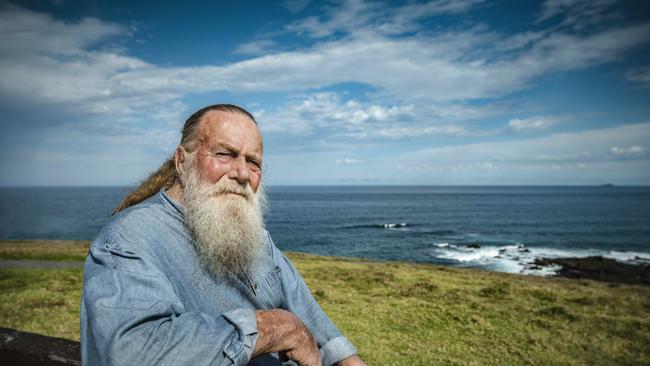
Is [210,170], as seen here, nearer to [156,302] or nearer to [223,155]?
[223,155]

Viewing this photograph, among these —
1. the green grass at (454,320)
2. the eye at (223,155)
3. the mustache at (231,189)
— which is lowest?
the green grass at (454,320)

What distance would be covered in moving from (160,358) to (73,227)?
77691 mm

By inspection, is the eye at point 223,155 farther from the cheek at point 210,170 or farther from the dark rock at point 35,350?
the dark rock at point 35,350

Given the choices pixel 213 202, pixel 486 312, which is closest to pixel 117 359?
pixel 213 202

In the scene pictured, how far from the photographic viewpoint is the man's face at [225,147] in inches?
82.8

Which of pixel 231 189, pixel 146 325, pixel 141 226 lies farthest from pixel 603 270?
pixel 146 325

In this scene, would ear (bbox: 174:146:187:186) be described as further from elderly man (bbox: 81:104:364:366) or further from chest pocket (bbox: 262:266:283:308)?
chest pocket (bbox: 262:266:283:308)

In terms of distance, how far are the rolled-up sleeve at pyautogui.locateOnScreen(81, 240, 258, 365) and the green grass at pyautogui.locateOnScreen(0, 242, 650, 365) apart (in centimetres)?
589

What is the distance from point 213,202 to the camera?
2049 millimetres

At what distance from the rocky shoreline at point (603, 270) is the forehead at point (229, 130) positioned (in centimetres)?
3374

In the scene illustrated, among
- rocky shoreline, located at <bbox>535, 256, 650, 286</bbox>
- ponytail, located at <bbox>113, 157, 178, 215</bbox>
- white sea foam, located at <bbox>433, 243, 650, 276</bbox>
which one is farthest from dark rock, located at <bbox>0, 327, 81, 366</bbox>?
rocky shoreline, located at <bbox>535, 256, 650, 286</bbox>

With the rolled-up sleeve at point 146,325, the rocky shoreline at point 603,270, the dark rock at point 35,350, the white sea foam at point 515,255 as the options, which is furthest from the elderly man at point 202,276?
the rocky shoreline at point 603,270

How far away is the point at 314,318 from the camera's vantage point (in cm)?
229

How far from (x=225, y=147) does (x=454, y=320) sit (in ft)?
28.2
